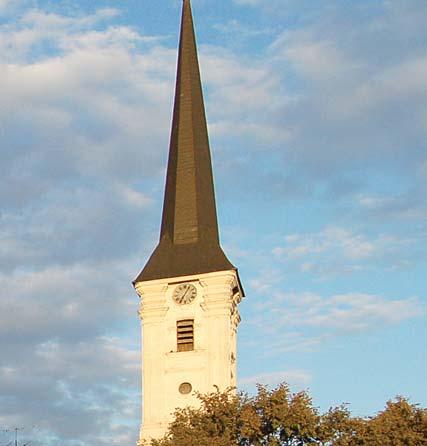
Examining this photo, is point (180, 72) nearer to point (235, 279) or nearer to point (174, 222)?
point (174, 222)

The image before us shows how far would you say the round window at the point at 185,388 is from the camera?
50.8 meters

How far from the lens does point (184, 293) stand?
52.9 meters

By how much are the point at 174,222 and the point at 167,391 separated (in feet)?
Result: 30.1

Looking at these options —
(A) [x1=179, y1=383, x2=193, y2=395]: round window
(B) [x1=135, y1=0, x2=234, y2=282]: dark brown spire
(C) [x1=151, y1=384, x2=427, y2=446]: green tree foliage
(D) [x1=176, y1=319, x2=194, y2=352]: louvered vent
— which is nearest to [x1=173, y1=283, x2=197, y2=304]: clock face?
(B) [x1=135, y1=0, x2=234, y2=282]: dark brown spire

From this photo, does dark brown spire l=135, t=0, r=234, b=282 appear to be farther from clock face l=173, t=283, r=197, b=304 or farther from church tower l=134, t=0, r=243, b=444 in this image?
clock face l=173, t=283, r=197, b=304

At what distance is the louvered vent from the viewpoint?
51781 millimetres

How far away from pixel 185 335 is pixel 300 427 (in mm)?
16223

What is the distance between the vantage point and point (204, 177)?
5728 centimetres

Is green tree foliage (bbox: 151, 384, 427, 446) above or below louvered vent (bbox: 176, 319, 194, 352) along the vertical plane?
below

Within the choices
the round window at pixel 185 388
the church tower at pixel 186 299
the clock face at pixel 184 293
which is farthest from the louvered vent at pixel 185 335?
the round window at pixel 185 388

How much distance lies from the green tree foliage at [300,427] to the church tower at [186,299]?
34.0 feet

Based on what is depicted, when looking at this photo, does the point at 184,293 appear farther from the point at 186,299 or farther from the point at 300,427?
the point at 300,427

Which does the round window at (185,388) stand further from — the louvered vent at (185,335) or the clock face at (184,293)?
the clock face at (184,293)

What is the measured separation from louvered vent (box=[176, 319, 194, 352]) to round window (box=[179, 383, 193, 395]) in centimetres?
168
